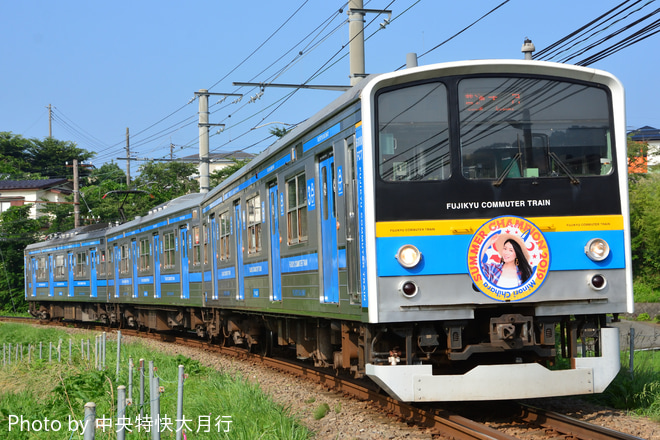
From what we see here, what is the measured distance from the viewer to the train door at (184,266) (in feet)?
60.3

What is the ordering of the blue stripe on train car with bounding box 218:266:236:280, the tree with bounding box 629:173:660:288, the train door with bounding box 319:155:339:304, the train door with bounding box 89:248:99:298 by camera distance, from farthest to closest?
1. the tree with bounding box 629:173:660:288
2. the train door with bounding box 89:248:99:298
3. the blue stripe on train car with bounding box 218:266:236:280
4. the train door with bounding box 319:155:339:304

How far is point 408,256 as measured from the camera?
738 cm

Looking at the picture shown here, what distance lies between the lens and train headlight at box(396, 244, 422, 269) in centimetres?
735

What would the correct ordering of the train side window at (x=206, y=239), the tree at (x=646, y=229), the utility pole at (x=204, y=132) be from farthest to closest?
1. the tree at (x=646, y=229)
2. the utility pole at (x=204, y=132)
3. the train side window at (x=206, y=239)

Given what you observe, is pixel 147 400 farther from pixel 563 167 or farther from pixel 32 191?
pixel 32 191

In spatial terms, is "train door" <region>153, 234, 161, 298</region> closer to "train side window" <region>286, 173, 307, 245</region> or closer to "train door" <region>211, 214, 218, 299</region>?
"train door" <region>211, 214, 218, 299</region>

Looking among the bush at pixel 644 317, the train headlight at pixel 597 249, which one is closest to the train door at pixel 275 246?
the train headlight at pixel 597 249

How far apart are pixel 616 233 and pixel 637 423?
1.66 m

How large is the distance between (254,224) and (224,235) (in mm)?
2583

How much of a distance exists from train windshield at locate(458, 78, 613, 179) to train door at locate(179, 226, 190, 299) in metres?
11.6

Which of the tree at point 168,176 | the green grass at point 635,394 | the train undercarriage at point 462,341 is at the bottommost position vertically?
the green grass at point 635,394

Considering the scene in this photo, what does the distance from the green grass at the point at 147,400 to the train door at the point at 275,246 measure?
1302mm

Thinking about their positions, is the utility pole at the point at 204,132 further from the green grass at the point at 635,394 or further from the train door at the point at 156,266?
the green grass at the point at 635,394

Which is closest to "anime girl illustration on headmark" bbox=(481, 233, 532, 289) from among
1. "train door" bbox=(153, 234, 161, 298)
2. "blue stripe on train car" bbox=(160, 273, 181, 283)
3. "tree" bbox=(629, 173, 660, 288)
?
"blue stripe on train car" bbox=(160, 273, 181, 283)
